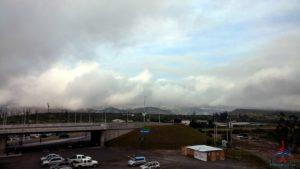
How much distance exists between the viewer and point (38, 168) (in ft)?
174

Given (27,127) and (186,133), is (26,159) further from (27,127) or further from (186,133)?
(186,133)

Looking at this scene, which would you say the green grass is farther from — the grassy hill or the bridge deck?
the bridge deck

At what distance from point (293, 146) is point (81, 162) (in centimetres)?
7578

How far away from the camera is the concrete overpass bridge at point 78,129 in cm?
7156

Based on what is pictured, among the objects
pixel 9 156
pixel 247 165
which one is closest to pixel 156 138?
pixel 247 165

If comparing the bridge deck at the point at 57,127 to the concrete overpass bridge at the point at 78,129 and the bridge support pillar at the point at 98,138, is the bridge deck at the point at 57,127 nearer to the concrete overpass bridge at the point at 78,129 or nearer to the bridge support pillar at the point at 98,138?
the concrete overpass bridge at the point at 78,129

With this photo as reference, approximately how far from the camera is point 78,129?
275ft

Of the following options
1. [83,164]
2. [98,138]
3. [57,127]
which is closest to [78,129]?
[57,127]

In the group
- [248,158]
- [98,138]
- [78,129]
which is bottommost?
[248,158]

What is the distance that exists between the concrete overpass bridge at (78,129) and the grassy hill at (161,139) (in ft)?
8.24

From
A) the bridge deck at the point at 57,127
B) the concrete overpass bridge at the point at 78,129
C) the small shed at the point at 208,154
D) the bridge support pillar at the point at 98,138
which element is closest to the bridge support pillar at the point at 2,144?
the concrete overpass bridge at the point at 78,129

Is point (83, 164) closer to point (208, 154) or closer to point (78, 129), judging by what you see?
point (208, 154)

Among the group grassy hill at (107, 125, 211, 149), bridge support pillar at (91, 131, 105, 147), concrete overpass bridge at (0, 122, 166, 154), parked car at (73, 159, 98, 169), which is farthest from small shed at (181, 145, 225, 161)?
bridge support pillar at (91, 131, 105, 147)

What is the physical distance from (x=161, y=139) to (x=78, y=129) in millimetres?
27290
